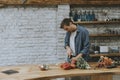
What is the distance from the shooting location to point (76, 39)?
4.94 metres

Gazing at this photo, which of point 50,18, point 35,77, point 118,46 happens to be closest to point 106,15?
point 118,46

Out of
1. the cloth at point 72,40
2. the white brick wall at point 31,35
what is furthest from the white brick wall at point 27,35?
the cloth at point 72,40

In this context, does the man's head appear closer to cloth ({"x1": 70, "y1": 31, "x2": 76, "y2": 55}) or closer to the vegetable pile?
cloth ({"x1": 70, "y1": 31, "x2": 76, "y2": 55})

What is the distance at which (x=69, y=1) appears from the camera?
720cm

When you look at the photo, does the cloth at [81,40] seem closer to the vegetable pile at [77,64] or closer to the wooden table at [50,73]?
the vegetable pile at [77,64]

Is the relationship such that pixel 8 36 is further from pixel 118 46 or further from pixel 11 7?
pixel 118 46

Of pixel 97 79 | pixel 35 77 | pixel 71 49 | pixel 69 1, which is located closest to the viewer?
pixel 35 77

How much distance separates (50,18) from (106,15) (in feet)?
5.08

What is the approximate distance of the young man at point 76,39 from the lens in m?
4.78

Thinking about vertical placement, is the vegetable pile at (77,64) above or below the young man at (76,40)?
below

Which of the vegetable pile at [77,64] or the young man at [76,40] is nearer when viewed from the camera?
the vegetable pile at [77,64]

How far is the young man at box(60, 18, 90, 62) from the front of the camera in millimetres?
4777

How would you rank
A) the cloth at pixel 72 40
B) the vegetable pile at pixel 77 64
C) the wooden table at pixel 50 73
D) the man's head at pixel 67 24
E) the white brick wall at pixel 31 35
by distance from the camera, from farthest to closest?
the white brick wall at pixel 31 35 < the cloth at pixel 72 40 < the man's head at pixel 67 24 < the vegetable pile at pixel 77 64 < the wooden table at pixel 50 73

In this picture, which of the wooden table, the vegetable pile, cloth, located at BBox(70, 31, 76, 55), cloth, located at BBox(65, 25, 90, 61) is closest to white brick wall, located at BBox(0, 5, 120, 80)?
cloth, located at BBox(70, 31, 76, 55)
